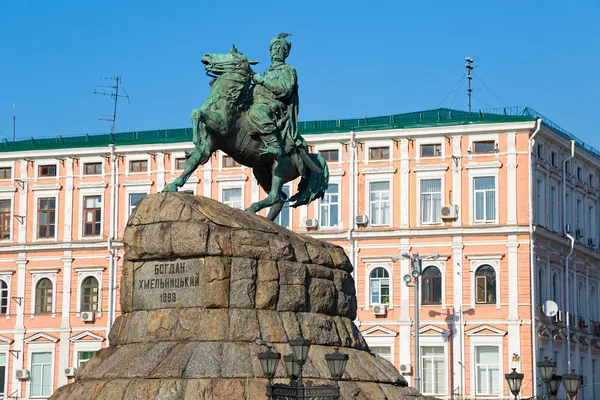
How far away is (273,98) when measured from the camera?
25969 millimetres

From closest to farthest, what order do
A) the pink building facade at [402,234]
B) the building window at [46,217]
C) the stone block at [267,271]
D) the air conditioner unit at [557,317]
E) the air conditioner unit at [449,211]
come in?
the stone block at [267,271] < the pink building facade at [402,234] < the air conditioner unit at [449,211] < the air conditioner unit at [557,317] < the building window at [46,217]

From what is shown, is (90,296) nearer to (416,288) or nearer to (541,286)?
(416,288)

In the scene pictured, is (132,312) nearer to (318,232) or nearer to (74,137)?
(318,232)

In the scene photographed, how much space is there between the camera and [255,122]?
1004 inches

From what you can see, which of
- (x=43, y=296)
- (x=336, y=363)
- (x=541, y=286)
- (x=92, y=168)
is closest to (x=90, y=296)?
(x=43, y=296)

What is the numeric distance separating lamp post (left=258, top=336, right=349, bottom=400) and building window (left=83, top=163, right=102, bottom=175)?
39610mm

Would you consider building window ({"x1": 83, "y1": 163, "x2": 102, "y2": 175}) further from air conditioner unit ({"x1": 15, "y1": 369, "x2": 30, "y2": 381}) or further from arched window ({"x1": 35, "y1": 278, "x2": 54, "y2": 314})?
air conditioner unit ({"x1": 15, "y1": 369, "x2": 30, "y2": 381})

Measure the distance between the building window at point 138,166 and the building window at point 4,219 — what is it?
5.63m

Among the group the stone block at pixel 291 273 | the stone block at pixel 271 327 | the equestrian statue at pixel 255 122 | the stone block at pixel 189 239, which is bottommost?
the stone block at pixel 271 327

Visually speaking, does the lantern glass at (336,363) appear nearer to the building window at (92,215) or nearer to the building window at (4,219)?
the building window at (92,215)

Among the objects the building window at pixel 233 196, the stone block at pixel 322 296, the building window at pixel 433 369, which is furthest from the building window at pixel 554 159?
the stone block at pixel 322 296

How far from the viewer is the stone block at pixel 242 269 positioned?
23.1 metres

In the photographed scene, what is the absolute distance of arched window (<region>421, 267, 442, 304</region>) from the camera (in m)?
55.2

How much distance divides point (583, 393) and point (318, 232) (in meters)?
12.3
